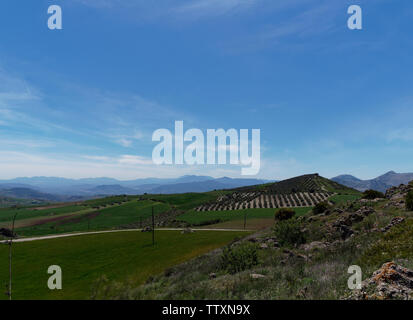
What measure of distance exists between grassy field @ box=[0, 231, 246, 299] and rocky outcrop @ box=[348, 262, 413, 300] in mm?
16494

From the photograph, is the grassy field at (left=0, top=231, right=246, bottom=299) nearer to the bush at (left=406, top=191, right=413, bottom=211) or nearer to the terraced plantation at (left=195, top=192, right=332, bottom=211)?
the bush at (left=406, top=191, right=413, bottom=211)

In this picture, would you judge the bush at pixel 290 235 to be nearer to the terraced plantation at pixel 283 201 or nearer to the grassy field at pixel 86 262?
the grassy field at pixel 86 262

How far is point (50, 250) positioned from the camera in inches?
1863

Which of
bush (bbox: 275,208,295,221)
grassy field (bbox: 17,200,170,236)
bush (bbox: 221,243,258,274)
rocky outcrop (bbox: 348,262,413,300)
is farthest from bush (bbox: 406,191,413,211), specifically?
grassy field (bbox: 17,200,170,236)

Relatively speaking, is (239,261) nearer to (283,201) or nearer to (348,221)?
(348,221)

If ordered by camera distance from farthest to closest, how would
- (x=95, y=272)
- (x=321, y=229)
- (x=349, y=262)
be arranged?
(x=95, y=272) < (x=321, y=229) < (x=349, y=262)

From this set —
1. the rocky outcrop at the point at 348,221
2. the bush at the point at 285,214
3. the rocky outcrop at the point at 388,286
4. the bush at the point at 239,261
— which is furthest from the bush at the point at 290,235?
the bush at the point at 285,214

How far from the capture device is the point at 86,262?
3647 cm

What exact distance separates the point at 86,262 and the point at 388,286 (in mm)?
42696
